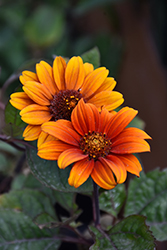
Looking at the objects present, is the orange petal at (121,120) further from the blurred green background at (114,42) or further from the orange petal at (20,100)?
the blurred green background at (114,42)

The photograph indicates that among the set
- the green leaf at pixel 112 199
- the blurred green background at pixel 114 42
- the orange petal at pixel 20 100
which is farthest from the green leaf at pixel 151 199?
the blurred green background at pixel 114 42

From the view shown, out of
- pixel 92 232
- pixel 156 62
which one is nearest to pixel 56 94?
pixel 92 232

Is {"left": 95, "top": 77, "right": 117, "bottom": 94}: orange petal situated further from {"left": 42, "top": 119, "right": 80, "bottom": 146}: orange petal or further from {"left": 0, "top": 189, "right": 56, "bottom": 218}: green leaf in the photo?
{"left": 0, "top": 189, "right": 56, "bottom": 218}: green leaf

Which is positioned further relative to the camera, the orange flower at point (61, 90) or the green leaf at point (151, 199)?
the green leaf at point (151, 199)

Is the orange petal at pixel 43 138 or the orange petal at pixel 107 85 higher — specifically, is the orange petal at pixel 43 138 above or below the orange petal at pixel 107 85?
below

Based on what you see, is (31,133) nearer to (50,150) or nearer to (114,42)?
(50,150)

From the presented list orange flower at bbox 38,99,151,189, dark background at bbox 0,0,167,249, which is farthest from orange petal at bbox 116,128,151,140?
dark background at bbox 0,0,167,249

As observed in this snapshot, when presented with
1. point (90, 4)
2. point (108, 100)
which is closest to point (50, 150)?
point (108, 100)
